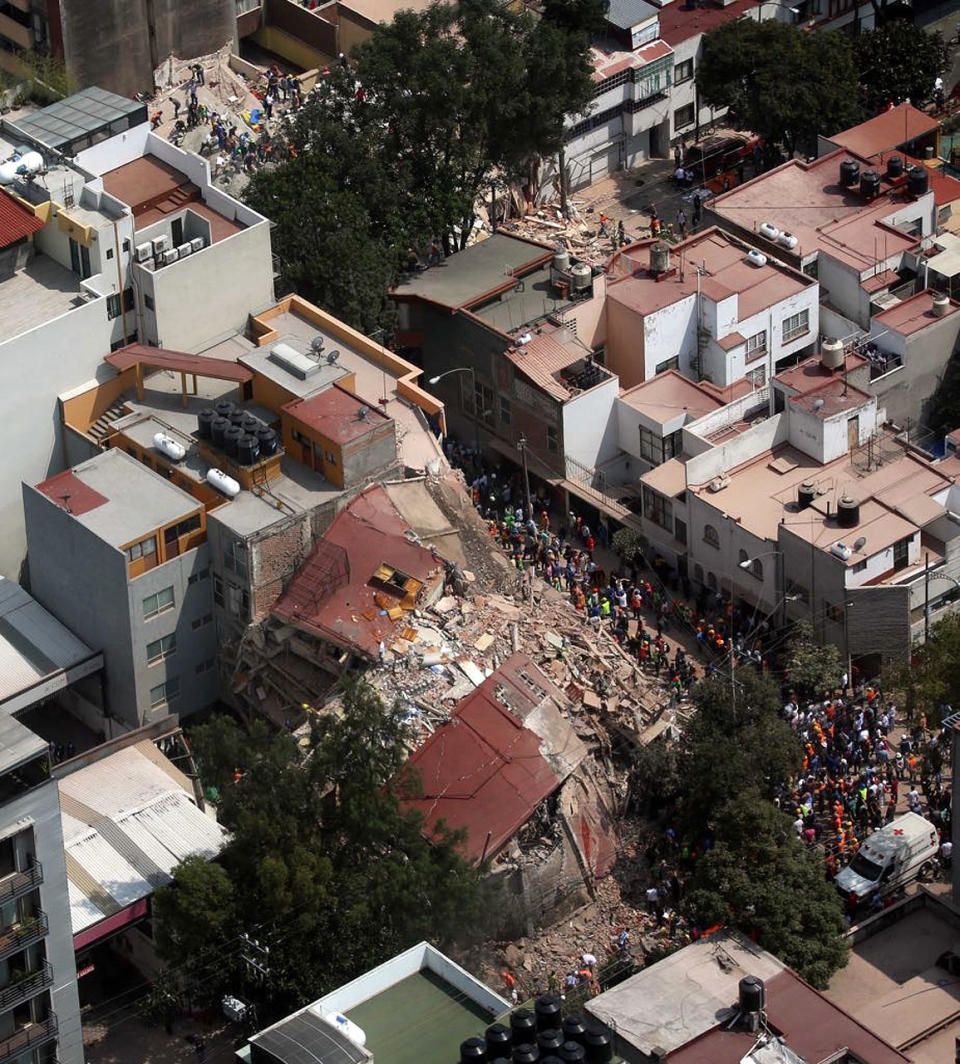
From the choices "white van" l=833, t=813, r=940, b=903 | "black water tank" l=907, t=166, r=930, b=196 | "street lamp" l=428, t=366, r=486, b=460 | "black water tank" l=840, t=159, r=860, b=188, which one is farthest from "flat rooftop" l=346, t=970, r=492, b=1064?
"black water tank" l=907, t=166, r=930, b=196

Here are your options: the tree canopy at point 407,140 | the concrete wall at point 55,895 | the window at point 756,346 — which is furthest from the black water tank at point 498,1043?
the window at point 756,346

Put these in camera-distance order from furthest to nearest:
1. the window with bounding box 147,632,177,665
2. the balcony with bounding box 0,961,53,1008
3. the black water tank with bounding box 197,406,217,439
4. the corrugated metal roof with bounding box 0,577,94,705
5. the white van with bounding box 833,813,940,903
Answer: the black water tank with bounding box 197,406,217,439
the window with bounding box 147,632,177,665
the corrugated metal roof with bounding box 0,577,94,705
the white van with bounding box 833,813,940,903
the balcony with bounding box 0,961,53,1008

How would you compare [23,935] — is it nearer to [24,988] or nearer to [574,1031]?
[24,988]

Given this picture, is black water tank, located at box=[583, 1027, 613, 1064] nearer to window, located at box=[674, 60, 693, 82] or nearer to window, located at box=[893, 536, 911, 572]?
window, located at box=[893, 536, 911, 572]

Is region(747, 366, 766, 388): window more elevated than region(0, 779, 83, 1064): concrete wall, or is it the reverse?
region(0, 779, 83, 1064): concrete wall

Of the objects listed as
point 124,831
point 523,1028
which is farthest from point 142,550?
point 523,1028

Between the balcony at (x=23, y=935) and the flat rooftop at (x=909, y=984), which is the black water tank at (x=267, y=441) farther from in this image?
the flat rooftop at (x=909, y=984)
